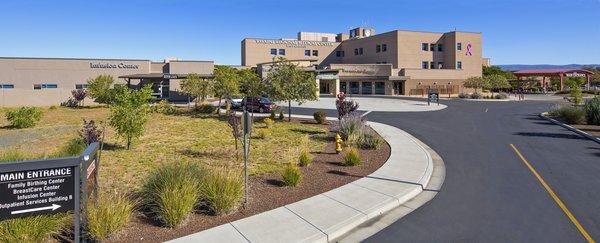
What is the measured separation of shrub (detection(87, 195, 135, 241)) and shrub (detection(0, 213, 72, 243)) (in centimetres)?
56

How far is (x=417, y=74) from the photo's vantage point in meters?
69.0

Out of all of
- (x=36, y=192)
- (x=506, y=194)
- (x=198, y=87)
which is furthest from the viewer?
(x=198, y=87)

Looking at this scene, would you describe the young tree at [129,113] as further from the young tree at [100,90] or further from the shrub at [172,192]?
the young tree at [100,90]

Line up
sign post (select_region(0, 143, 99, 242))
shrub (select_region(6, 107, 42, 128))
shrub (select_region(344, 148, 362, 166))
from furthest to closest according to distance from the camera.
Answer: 1. shrub (select_region(6, 107, 42, 128))
2. shrub (select_region(344, 148, 362, 166))
3. sign post (select_region(0, 143, 99, 242))

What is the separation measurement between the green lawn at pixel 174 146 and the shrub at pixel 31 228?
3198 millimetres

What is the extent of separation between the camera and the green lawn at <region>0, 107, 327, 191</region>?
13.0 metres

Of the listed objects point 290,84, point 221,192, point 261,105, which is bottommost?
point 221,192

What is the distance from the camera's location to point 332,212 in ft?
29.7

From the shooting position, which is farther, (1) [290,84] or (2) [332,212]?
(1) [290,84]

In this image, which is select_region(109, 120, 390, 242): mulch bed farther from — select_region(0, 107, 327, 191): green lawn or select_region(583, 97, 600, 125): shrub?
select_region(583, 97, 600, 125): shrub

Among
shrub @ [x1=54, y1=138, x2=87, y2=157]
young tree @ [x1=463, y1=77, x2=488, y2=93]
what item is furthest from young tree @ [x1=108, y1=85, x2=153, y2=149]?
young tree @ [x1=463, y1=77, x2=488, y2=93]

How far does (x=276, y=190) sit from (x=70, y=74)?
49377mm

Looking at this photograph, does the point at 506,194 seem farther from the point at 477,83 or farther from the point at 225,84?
the point at 477,83

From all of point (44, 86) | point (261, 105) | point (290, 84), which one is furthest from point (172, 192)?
point (44, 86)
